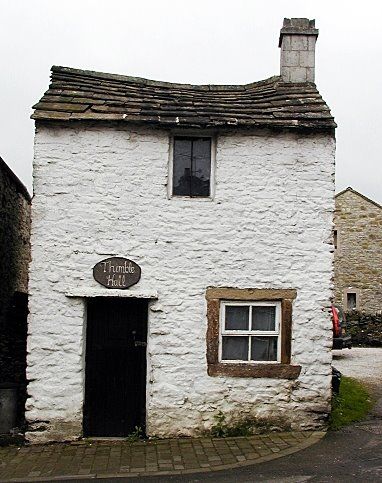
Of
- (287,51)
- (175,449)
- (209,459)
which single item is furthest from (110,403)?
(287,51)

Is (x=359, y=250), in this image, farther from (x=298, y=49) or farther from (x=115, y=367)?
(x=115, y=367)

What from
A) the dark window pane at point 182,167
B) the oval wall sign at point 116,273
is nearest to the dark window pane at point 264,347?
the oval wall sign at point 116,273

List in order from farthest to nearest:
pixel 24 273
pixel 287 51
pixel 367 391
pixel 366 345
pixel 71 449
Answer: pixel 366 345 → pixel 24 273 → pixel 367 391 → pixel 287 51 → pixel 71 449

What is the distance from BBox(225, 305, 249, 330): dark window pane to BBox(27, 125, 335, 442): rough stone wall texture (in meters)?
0.40

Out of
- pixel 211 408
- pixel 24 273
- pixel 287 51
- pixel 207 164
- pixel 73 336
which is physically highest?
pixel 287 51

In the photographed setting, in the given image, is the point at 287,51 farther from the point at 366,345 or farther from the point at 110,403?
the point at 366,345

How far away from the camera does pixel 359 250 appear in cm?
2784

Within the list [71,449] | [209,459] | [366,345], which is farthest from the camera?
[366,345]

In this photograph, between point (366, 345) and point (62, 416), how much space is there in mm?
17664

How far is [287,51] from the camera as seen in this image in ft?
34.5

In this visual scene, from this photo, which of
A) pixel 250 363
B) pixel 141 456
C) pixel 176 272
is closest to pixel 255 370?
pixel 250 363

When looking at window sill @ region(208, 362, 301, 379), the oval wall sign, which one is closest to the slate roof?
the oval wall sign

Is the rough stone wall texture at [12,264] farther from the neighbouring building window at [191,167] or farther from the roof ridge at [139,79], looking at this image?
the neighbouring building window at [191,167]

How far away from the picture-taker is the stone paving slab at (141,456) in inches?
295
